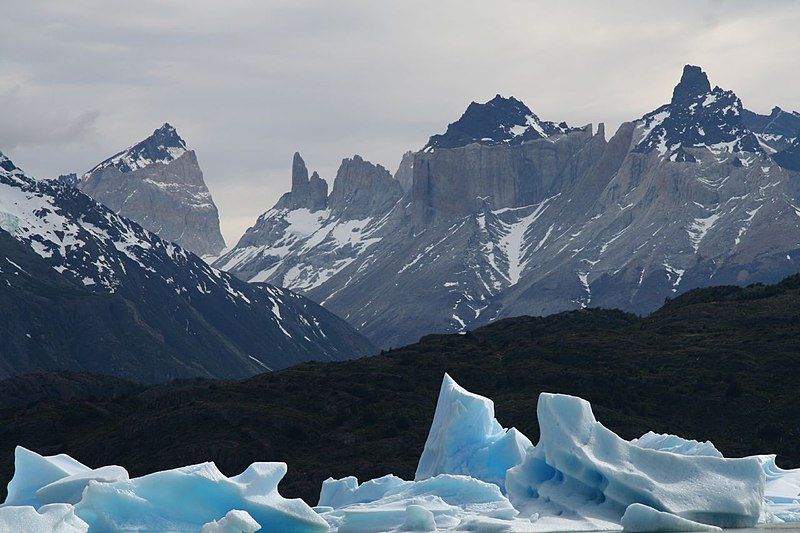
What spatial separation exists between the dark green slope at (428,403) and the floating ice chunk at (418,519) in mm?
38392

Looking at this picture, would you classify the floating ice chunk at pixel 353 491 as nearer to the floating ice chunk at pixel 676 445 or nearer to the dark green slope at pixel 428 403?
the floating ice chunk at pixel 676 445

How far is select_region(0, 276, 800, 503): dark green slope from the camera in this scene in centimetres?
11181

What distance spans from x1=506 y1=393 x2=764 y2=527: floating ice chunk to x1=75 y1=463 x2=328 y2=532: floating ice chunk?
10.5 metres

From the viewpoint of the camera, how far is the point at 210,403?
12638cm

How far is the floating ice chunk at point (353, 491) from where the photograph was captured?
68500mm

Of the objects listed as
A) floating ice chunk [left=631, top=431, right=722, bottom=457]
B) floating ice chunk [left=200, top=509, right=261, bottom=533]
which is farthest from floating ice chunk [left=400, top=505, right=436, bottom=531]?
floating ice chunk [left=631, top=431, right=722, bottom=457]

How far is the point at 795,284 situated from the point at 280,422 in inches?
3125

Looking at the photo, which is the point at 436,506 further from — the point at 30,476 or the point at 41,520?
the point at 41,520

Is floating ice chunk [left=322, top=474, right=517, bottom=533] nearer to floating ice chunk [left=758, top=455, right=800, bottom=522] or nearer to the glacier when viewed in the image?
the glacier

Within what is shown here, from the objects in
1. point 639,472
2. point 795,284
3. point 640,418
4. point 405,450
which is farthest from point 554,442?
point 795,284

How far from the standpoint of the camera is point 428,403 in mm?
127000

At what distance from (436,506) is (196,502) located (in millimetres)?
11259

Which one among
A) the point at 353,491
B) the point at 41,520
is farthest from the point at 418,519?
the point at 41,520

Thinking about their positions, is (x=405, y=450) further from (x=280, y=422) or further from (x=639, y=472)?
(x=639, y=472)
